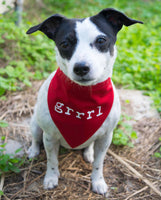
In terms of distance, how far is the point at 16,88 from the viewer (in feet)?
14.4

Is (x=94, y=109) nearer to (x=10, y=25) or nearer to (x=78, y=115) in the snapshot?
(x=78, y=115)

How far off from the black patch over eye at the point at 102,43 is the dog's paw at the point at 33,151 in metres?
1.74

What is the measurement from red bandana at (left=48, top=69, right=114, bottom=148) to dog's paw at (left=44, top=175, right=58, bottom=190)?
0.68 m

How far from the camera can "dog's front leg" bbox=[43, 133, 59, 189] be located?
2.79 m

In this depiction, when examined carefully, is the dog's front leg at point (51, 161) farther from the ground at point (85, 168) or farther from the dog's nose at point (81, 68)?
the dog's nose at point (81, 68)

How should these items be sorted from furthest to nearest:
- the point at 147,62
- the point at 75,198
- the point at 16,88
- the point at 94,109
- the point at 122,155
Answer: the point at 147,62 < the point at 16,88 < the point at 122,155 < the point at 75,198 < the point at 94,109

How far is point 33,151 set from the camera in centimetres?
332

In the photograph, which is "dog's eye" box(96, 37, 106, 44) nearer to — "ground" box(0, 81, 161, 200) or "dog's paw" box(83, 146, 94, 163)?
"dog's paw" box(83, 146, 94, 163)

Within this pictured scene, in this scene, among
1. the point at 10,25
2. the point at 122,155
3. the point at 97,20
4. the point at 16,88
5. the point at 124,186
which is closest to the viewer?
the point at 97,20

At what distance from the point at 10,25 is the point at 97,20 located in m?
2.92

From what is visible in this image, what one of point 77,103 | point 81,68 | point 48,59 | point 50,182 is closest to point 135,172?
point 50,182

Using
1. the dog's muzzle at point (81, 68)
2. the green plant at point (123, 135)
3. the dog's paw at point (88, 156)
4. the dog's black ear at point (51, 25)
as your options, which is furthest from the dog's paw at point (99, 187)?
the dog's black ear at point (51, 25)

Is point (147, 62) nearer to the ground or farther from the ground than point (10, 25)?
nearer to the ground

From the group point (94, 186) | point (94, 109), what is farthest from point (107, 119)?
point (94, 186)
